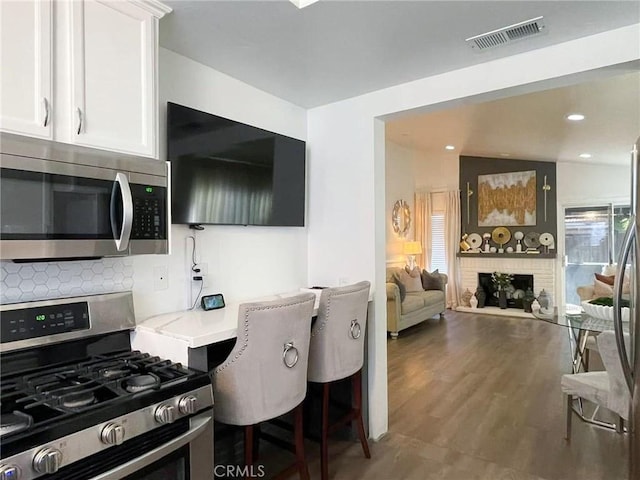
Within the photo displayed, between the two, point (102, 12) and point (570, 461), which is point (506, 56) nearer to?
point (102, 12)

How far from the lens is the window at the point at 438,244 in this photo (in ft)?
27.9

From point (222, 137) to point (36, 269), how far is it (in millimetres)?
1173

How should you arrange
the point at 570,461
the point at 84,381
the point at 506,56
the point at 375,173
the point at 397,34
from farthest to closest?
the point at 375,173 < the point at 570,461 < the point at 506,56 < the point at 397,34 < the point at 84,381

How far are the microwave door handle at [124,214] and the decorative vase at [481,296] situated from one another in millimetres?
7575

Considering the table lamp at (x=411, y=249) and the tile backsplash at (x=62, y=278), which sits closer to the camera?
the tile backsplash at (x=62, y=278)

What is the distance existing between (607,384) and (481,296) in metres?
5.56

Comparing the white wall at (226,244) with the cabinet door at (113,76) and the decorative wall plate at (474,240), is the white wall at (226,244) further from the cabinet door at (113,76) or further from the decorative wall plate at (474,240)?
the decorative wall plate at (474,240)

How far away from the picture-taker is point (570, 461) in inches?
102

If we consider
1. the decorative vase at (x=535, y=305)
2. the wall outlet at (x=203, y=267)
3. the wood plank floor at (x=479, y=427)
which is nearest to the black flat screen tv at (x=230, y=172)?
the wall outlet at (x=203, y=267)

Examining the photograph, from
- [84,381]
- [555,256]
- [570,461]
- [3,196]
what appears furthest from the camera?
[555,256]

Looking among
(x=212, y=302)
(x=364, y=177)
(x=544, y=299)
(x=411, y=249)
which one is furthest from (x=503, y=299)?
(x=212, y=302)

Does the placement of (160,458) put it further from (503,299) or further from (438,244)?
(438,244)

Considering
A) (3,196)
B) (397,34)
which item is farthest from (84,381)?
(397,34)

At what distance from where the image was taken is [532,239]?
7762mm
